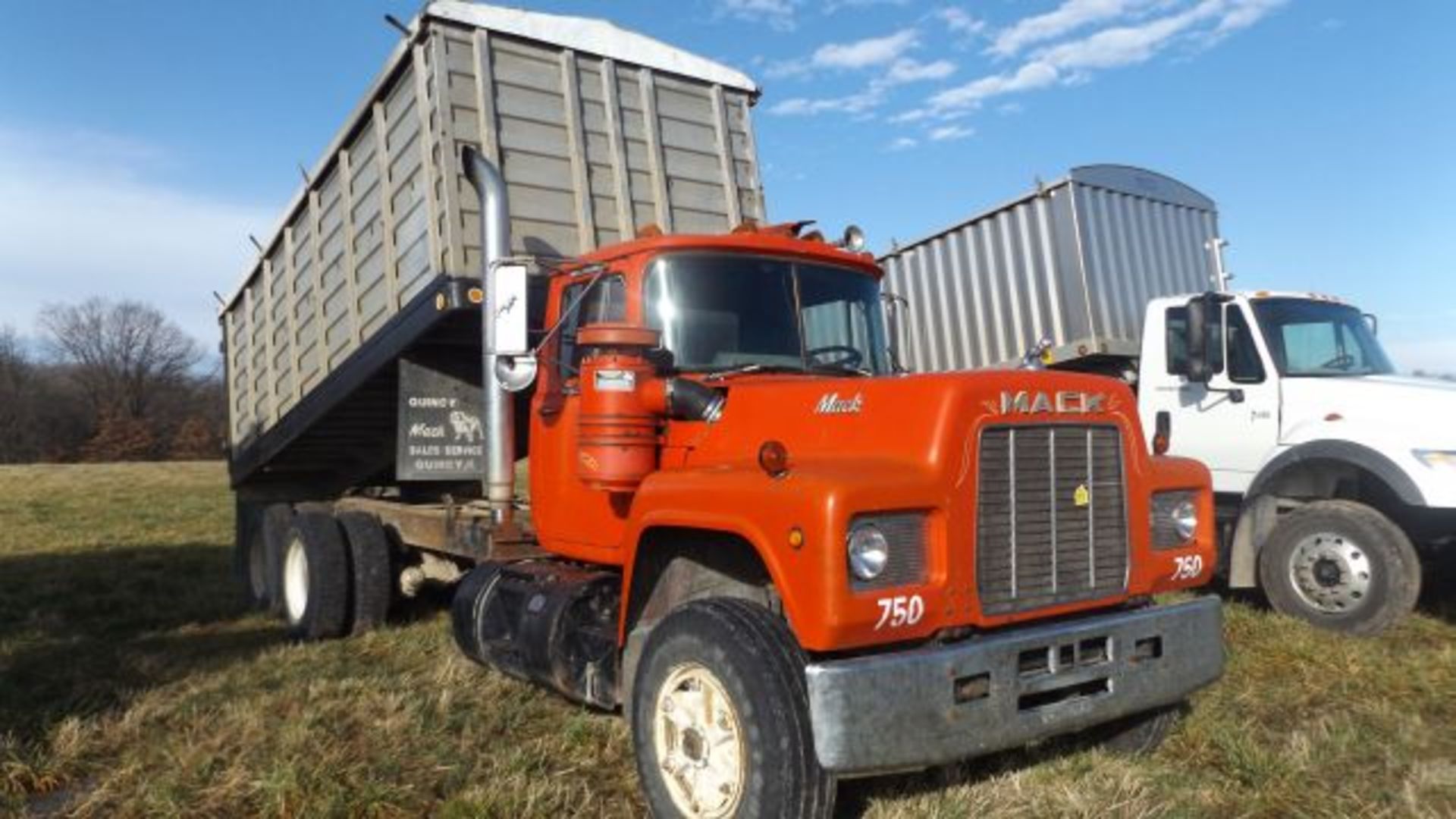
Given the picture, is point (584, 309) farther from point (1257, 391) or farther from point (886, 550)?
point (1257, 391)

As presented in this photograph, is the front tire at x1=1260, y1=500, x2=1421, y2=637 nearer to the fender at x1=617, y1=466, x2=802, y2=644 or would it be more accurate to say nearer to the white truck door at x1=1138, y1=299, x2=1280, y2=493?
the white truck door at x1=1138, y1=299, x2=1280, y2=493

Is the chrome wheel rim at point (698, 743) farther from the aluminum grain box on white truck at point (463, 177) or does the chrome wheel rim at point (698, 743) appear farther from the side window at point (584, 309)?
the aluminum grain box on white truck at point (463, 177)

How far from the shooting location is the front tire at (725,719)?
123 inches

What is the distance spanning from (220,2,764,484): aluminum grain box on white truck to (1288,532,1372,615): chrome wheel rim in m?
4.10

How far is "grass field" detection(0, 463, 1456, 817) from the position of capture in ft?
12.6

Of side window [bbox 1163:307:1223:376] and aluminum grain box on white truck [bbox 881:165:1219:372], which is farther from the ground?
aluminum grain box on white truck [bbox 881:165:1219:372]

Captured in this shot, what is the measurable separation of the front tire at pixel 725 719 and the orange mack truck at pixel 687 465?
11 mm

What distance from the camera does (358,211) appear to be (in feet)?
23.3

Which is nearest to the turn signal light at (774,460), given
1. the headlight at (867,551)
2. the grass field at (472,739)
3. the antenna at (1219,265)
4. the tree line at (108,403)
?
the headlight at (867,551)

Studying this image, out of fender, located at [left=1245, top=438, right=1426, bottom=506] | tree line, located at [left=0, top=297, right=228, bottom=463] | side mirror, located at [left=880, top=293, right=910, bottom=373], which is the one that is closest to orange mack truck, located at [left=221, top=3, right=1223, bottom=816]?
side mirror, located at [left=880, top=293, right=910, bottom=373]

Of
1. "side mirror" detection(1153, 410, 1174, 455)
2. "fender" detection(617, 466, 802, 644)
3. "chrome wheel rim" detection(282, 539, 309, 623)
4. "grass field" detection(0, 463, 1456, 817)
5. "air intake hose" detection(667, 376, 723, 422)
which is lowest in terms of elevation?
"grass field" detection(0, 463, 1456, 817)

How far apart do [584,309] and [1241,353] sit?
476 cm

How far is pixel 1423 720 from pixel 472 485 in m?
5.96

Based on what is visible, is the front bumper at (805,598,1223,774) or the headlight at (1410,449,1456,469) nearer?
the front bumper at (805,598,1223,774)
